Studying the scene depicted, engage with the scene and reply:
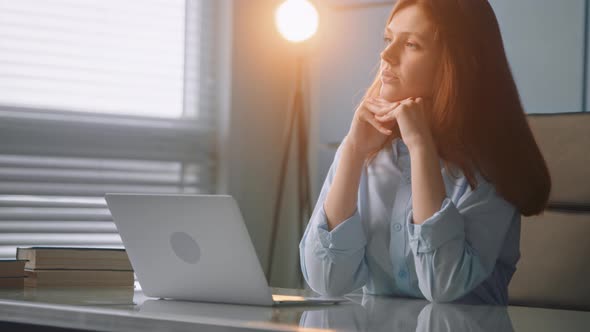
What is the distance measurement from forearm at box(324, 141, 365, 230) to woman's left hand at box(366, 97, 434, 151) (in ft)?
0.34

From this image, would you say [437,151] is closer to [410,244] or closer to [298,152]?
[410,244]

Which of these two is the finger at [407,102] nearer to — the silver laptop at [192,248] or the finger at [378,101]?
the finger at [378,101]

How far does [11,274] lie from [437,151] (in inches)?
36.0

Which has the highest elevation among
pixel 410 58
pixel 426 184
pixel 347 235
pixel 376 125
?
pixel 410 58

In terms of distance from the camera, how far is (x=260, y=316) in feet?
3.76

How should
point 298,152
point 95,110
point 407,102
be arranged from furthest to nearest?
1. point 298,152
2. point 95,110
3. point 407,102

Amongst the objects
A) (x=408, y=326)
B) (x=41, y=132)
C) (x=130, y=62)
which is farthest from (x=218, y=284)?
(x=130, y=62)

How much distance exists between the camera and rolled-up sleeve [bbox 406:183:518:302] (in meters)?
1.53

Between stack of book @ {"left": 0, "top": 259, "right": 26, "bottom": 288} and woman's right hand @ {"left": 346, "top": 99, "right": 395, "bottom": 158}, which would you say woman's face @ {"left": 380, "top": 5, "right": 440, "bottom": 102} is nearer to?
woman's right hand @ {"left": 346, "top": 99, "right": 395, "bottom": 158}

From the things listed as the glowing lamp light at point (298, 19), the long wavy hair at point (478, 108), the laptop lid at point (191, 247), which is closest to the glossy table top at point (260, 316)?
the laptop lid at point (191, 247)

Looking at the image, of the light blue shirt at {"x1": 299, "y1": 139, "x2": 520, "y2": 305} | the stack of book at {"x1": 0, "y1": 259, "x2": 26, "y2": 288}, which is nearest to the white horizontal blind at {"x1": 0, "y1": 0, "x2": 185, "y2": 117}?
the stack of book at {"x1": 0, "y1": 259, "x2": 26, "y2": 288}

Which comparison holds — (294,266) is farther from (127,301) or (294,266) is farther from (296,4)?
(127,301)

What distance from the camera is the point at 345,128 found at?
327 centimetres

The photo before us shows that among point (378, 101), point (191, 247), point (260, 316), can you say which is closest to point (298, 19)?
point (378, 101)
